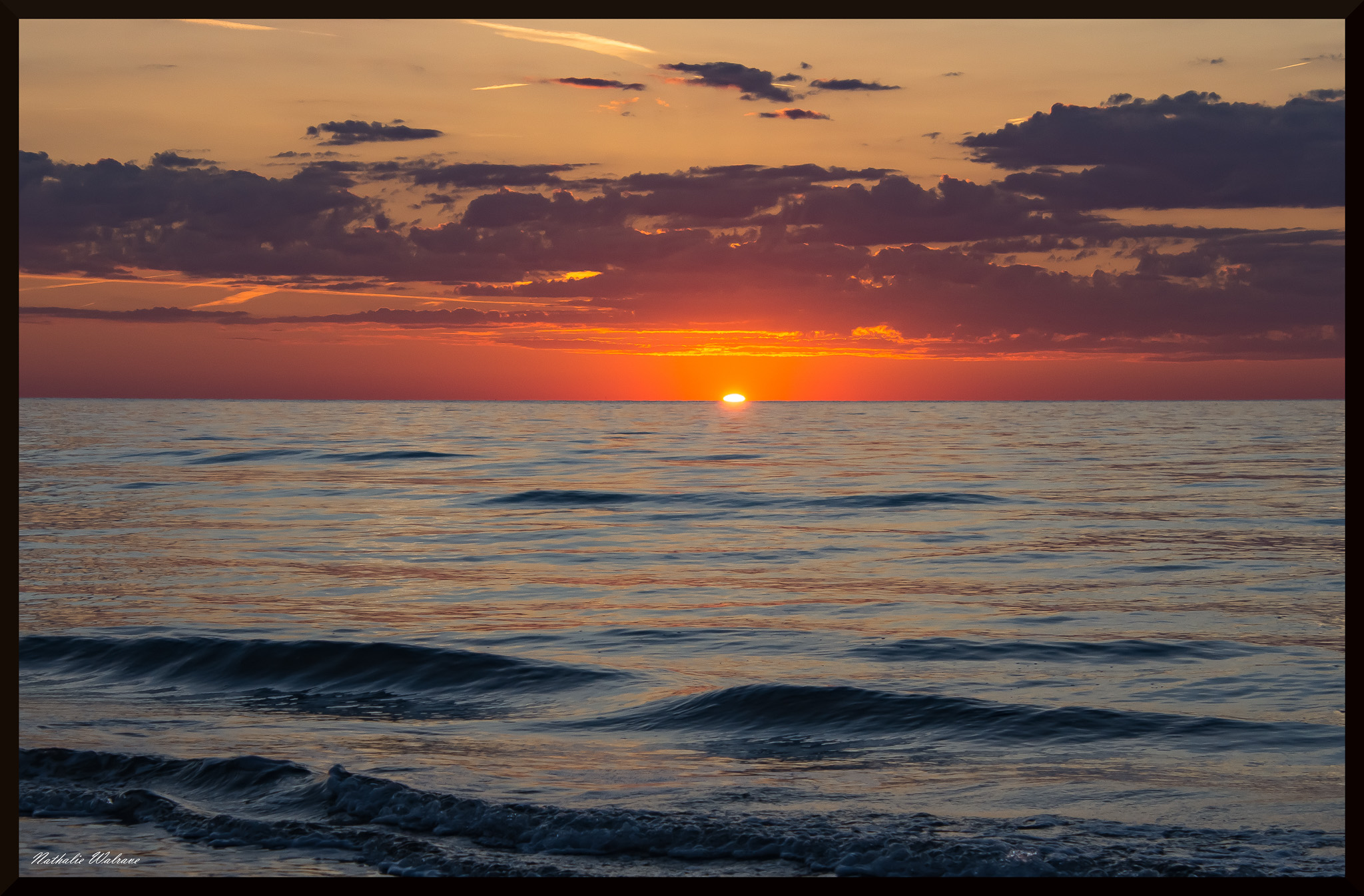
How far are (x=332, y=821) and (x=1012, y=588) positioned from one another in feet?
41.1

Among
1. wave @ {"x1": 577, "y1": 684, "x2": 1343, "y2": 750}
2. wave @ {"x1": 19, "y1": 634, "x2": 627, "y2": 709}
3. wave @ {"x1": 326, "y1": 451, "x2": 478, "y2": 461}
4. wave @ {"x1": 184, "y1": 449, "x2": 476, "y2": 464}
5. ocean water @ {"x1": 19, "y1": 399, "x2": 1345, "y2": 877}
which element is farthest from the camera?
wave @ {"x1": 326, "y1": 451, "x2": 478, "y2": 461}

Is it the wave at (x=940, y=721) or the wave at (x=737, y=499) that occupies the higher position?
the wave at (x=737, y=499)

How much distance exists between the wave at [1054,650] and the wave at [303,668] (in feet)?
11.7

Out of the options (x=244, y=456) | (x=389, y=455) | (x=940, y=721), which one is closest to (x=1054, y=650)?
(x=940, y=721)

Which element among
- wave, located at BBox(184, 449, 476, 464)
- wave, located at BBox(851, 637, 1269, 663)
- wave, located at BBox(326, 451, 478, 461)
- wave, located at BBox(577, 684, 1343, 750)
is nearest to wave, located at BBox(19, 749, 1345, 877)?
wave, located at BBox(577, 684, 1343, 750)

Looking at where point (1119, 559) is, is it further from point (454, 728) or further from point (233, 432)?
point (233, 432)

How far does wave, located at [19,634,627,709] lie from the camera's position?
11.7 metres

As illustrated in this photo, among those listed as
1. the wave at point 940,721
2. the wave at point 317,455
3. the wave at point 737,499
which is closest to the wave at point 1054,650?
the wave at point 940,721

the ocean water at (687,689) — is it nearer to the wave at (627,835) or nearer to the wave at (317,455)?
the wave at (627,835)

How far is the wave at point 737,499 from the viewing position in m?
30.1

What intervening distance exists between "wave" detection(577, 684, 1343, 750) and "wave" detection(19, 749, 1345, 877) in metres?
2.31
